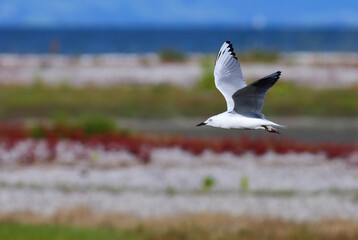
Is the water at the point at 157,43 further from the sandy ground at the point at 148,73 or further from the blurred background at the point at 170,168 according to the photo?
the blurred background at the point at 170,168

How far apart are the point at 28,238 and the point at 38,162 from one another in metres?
7.41

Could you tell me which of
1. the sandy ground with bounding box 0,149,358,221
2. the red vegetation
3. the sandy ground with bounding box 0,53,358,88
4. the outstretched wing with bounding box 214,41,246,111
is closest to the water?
the sandy ground with bounding box 0,53,358,88

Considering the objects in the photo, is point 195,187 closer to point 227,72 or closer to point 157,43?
point 227,72

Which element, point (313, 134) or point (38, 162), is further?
point (313, 134)

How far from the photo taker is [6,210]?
1226 centimetres

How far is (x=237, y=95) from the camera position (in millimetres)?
1466

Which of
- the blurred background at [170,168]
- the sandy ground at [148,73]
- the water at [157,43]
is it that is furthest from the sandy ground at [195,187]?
the water at [157,43]

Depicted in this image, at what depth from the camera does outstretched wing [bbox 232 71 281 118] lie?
1.41m

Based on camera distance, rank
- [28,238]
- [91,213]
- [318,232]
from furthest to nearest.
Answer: [91,213] → [318,232] → [28,238]

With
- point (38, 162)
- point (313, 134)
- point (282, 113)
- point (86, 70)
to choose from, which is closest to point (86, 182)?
point (38, 162)

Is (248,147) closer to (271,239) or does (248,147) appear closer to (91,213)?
(91,213)

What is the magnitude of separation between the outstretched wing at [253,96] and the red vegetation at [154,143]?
49.9 feet

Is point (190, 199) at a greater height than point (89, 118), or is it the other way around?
point (89, 118)

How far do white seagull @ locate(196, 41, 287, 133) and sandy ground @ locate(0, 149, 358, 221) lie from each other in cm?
1028
